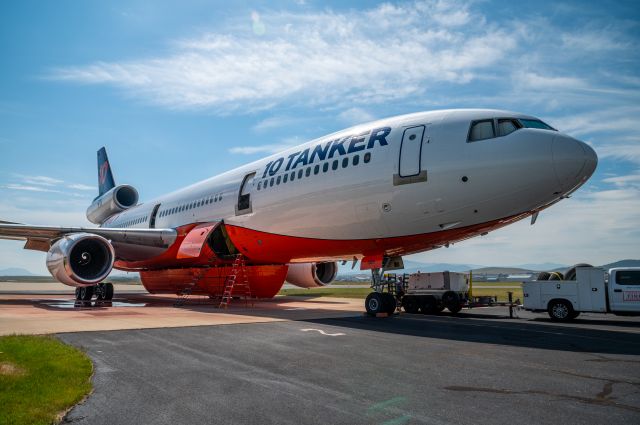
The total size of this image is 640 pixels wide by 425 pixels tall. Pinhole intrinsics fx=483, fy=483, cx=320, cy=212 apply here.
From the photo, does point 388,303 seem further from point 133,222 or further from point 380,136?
point 133,222

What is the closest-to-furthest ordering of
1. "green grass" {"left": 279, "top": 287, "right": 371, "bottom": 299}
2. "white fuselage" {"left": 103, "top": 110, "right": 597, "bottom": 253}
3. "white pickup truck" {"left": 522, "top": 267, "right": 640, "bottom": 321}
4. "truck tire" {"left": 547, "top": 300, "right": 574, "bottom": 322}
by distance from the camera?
"white fuselage" {"left": 103, "top": 110, "right": 597, "bottom": 253}
"white pickup truck" {"left": 522, "top": 267, "right": 640, "bottom": 321}
"truck tire" {"left": 547, "top": 300, "right": 574, "bottom": 322}
"green grass" {"left": 279, "top": 287, "right": 371, "bottom": 299}

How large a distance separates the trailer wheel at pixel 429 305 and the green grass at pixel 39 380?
1188 cm

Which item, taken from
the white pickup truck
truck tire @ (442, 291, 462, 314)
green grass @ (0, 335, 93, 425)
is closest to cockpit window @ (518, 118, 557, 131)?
the white pickup truck

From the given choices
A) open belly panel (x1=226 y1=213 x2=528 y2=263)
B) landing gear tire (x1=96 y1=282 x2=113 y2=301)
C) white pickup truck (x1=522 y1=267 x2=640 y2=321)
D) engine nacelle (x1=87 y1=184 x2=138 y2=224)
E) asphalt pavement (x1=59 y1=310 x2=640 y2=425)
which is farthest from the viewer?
engine nacelle (x1=87 y1=184 x2=138 y2=224)

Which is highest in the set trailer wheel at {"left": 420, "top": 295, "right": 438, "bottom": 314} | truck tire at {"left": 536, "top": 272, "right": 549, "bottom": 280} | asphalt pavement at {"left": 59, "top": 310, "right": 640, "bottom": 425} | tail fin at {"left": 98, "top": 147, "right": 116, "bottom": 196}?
tail fin at {"left": 98, "top": 147, "right": 116, "bottom": 196}

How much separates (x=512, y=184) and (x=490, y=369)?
194 inches

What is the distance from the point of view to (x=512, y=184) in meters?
10.0

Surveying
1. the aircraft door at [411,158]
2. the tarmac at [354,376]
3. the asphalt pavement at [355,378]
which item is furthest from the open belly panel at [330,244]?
the asphalt pavement at [355,378]

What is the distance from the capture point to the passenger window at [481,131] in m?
10.7

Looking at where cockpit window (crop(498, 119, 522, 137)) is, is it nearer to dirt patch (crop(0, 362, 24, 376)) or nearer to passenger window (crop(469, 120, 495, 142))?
passenger window (crop(469, 120, 495, 142))

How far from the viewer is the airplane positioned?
401 inches

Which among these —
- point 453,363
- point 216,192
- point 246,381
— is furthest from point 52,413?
point 216,192

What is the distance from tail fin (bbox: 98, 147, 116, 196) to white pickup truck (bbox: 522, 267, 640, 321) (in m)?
29.0

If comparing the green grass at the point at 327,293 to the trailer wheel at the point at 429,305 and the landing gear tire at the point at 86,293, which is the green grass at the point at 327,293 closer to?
the trailer wheel at the point at 429,305
